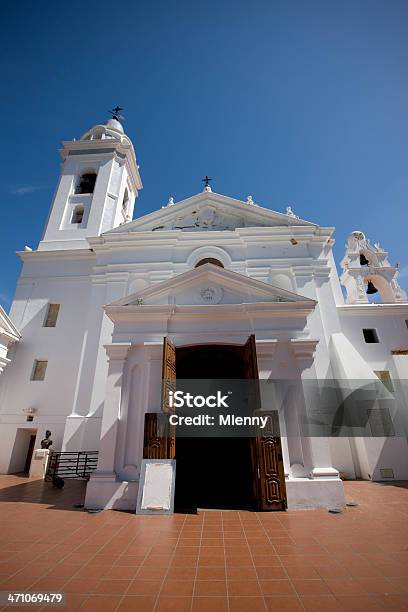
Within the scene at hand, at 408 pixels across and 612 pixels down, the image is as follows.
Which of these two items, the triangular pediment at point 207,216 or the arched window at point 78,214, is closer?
the triangular pediment at point 207,216

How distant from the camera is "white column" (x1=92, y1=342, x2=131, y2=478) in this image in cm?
746

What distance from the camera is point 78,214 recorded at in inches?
724

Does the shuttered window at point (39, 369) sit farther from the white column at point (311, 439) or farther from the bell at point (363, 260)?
the bell at point (363, 260)

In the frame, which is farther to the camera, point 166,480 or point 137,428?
point 137,428

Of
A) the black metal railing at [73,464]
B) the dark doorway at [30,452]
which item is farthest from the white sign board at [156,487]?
the dark doorway at [30,452]

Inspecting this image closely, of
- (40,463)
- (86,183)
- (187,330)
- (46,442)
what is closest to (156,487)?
(187,330)

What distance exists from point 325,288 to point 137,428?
9.97 m

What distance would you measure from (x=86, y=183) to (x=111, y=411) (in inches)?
649

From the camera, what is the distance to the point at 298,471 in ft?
24.0

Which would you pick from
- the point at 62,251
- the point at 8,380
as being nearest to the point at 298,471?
the point at 8,380

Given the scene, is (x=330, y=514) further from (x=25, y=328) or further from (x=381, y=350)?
(x=25, y=328)

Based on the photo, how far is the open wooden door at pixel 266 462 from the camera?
22.4ft

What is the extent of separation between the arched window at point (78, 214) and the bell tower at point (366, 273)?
1550 centimetres

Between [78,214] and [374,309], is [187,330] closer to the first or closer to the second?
[374,309]
